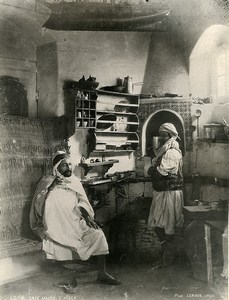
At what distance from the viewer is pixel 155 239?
Result: 4.26 meters

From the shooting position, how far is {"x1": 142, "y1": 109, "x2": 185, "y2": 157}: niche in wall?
4531mm

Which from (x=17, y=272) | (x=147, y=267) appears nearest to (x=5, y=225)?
(x=17, y=272)

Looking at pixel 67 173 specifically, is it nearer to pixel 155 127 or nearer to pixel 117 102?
pixel 117 102

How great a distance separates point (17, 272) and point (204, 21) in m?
3.29

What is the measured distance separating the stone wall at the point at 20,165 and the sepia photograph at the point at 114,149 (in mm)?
10

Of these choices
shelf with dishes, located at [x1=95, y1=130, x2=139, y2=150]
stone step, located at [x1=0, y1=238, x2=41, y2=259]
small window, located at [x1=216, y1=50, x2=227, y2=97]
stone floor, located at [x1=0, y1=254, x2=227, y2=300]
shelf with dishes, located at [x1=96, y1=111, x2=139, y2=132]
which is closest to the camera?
stone floor, located at [x1=0, y1=254, x2=227, y2=300]

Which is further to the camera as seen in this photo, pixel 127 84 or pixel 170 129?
pixel 127 84

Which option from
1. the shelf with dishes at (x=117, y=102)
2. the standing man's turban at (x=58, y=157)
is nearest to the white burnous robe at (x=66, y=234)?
the standing man's turban at (x=58, y=157)

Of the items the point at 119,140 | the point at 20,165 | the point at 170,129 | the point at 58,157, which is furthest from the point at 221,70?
the point at 20,165

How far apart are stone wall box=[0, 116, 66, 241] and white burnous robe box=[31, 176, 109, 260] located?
13.3 inches

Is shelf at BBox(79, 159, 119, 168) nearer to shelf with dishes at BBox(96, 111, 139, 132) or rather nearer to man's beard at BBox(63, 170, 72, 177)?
shelf with dishes at BBox(96, 111, 139, 132)

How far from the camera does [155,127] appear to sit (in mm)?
4699

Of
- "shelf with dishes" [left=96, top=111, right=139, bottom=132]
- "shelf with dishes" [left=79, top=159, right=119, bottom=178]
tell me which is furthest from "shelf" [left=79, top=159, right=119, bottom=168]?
"shelf with dishes" [left=96, top=111, right=139, bottom=132]

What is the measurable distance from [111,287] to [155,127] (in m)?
2.04
